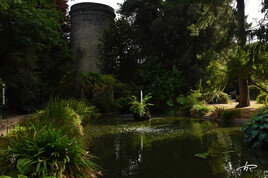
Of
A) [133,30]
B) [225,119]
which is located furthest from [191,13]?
[225,119]

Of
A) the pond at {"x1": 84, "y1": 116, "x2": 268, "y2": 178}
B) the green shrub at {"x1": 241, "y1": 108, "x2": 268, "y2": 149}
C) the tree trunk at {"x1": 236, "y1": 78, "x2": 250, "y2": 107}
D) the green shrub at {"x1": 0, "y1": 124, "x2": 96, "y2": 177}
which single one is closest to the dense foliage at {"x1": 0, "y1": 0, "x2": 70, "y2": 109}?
the pond at {"x1": 84, "y1": 116, "x2": 268, "y2": 178}

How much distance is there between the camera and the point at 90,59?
22172mm

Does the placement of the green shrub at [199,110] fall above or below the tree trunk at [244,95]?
below

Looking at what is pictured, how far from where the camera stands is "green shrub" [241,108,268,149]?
483 cm

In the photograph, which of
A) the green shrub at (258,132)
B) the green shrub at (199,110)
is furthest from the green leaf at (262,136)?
the green shrub at (199,110)

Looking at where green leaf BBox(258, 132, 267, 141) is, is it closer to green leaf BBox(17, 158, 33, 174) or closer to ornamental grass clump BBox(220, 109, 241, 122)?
green leaf BBox(17, 158, 33, 174)

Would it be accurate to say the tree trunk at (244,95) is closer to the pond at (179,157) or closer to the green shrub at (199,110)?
the green shrub at (199,110)

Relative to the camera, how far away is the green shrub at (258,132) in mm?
4826

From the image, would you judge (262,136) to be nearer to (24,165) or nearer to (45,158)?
(45,158)

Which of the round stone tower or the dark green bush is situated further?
the round stone tower

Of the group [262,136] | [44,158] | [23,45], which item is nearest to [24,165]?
[44,158]

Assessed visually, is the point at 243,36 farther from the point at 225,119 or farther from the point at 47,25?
the point at 47,25

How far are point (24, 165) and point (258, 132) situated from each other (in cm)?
482

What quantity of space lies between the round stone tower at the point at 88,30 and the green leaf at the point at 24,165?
19.3 m
